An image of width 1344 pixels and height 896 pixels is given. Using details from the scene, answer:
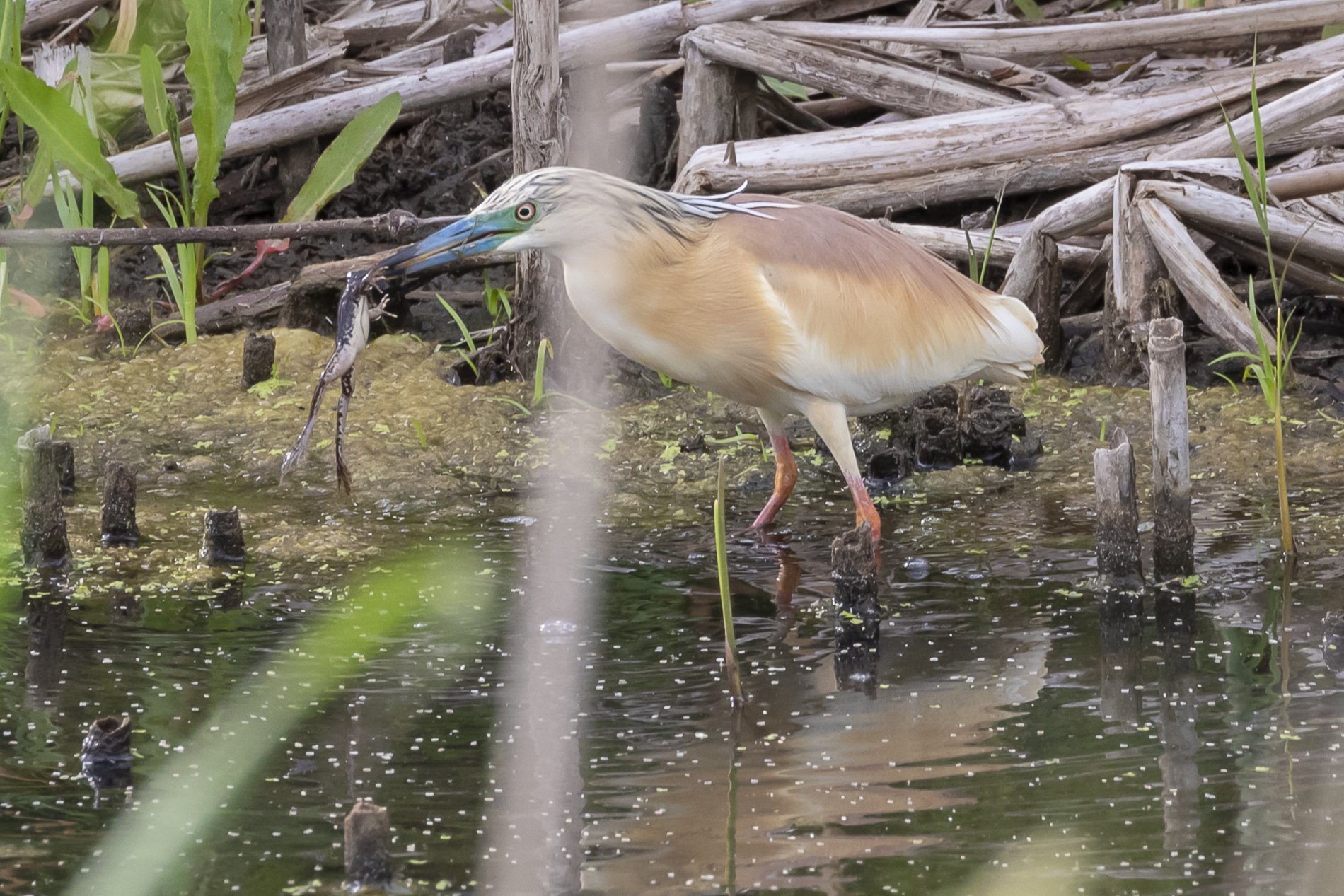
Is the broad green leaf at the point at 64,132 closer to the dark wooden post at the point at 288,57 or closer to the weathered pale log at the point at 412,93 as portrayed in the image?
the weathered pale log at the point at 412,93

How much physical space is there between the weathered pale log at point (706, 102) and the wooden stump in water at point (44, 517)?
3.56 meters

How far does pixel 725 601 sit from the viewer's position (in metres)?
3.06

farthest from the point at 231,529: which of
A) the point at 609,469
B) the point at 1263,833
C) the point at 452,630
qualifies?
the point at 1263,833

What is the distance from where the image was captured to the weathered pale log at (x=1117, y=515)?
4195mm

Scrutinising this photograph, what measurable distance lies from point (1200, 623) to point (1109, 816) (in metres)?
1.28

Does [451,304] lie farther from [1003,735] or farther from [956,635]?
[1003,735]

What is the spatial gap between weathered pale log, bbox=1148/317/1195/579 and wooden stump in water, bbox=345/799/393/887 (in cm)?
253

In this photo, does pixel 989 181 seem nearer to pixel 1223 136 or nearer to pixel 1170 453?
pixel 1223 136

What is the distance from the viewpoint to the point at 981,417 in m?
5.72

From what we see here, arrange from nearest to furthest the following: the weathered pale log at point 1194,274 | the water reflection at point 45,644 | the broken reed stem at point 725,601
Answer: the broken reed stem at point 725,601
the water reflection at point 45,644
the weathered pale log at point 1194,274

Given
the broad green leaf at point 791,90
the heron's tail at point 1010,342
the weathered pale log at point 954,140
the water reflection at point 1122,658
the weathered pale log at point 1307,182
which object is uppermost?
the broad green leaf at point 791,90

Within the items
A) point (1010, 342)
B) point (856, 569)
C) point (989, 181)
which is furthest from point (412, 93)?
point (856, 569)

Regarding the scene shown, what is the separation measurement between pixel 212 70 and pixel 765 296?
3082 millimetres

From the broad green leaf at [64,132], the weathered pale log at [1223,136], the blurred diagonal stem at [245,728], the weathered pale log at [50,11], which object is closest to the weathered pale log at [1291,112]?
the weathered pale log at [1223,136]
